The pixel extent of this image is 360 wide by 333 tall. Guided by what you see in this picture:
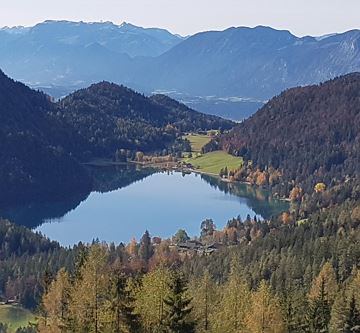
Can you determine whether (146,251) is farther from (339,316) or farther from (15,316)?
(339,316)

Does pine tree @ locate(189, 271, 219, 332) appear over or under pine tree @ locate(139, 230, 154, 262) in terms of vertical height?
over

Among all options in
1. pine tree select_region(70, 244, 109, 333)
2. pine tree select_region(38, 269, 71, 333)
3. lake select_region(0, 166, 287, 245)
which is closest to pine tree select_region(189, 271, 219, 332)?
pine tree select_region(70, 244, 109, 333)

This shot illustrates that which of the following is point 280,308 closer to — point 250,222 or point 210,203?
point 250,222

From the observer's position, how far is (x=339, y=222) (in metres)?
97.6

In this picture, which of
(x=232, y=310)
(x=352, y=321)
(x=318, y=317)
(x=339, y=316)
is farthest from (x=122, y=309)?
→ (x=339, y=316)

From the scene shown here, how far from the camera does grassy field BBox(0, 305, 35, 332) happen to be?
78.2 m

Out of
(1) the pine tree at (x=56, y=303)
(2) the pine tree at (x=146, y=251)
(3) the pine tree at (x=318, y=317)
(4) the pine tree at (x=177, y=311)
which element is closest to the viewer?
(4) the pine tree at (x=177, y=311)

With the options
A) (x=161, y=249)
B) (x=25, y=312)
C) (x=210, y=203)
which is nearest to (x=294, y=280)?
(x=25, y=312)

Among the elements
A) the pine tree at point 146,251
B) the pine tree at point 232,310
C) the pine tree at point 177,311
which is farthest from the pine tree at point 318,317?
the pine tree at point 146,251

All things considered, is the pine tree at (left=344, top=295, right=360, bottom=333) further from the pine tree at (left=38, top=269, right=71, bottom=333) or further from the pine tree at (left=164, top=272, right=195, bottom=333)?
the pine tree at (left=38, top=269, right=71, bottom=333)

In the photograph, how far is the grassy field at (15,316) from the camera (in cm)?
7825

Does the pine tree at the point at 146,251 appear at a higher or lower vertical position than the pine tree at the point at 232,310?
lower

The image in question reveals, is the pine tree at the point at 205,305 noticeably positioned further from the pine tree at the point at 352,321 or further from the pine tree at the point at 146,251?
the pine tree at the point at 146,251

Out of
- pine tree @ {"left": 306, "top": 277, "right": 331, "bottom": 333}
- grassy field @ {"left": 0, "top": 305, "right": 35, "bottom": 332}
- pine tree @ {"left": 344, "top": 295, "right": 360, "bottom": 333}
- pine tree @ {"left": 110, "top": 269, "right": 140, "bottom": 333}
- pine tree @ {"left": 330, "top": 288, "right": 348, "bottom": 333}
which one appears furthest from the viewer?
grassy field @ {"left": 0, "top": 305, "right": 35, "bottom": 332}
